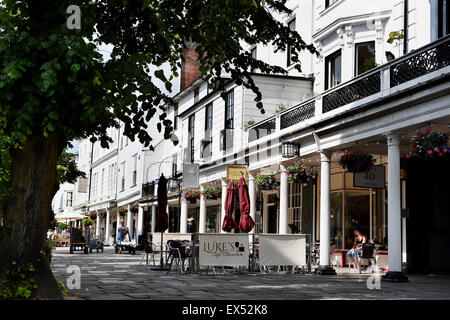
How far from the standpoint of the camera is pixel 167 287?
1107 cm

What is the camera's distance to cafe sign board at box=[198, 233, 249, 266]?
49.4 ft

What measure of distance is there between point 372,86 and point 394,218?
3432 millimetres

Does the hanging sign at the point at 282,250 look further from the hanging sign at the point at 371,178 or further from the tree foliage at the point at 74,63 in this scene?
the tree foliage at the point at 74,63

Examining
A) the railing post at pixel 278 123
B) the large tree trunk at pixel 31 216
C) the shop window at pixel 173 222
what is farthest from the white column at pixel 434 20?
the shop window at pixel 173 222

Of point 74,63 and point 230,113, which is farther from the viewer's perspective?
point 230,113

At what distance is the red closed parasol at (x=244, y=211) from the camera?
16719 millimetres

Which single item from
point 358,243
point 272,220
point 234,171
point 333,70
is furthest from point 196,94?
point 358,243

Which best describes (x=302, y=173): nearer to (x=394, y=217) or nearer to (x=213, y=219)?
(x=394, y=217)

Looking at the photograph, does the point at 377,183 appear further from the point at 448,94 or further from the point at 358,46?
the point at 358,46

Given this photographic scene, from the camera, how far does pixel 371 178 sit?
15023 mm

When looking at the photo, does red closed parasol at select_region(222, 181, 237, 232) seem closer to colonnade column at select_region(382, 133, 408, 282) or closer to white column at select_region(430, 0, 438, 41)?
colonnade column at select_region(382, 133, 408, 282)

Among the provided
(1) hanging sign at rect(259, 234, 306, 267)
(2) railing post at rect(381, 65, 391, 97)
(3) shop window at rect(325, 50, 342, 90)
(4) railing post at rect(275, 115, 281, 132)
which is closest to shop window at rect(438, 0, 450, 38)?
(2) railing post at rect(381, 65, 391, 97)

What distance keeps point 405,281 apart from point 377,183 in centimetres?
300

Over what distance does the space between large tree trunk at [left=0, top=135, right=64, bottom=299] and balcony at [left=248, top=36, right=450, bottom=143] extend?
8233mm
